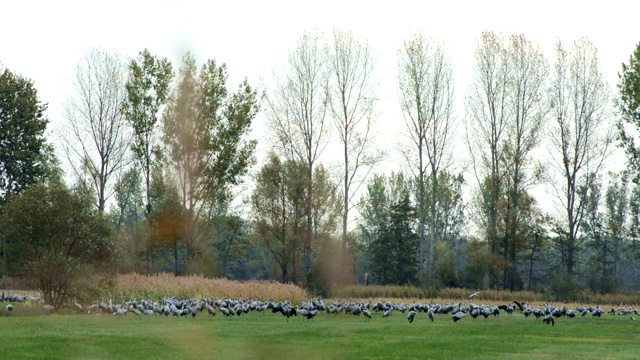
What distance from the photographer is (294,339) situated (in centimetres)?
2248

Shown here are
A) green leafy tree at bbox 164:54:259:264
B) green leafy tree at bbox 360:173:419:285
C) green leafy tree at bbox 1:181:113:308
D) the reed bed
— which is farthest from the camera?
green leafy tree at bbox 360:173:419:285

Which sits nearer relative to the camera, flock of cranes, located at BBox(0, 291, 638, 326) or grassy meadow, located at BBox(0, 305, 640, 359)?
grassy meadow, located at BBox(0, 305, 640, 359)

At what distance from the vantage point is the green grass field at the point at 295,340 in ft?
60.9

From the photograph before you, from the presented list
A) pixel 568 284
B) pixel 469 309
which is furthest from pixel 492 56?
pixel 469 309

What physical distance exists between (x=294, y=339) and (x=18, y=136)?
44.2m

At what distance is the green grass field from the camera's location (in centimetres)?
1856

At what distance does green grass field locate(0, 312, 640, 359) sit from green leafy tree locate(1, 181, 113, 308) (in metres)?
2.31

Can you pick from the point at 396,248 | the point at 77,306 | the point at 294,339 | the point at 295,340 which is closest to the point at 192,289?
the point at 77,306

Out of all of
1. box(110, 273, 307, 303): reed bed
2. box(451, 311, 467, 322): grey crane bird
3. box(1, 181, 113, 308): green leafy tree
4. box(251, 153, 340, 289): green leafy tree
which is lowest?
box(451, 311, 467, 322): grey crane bird

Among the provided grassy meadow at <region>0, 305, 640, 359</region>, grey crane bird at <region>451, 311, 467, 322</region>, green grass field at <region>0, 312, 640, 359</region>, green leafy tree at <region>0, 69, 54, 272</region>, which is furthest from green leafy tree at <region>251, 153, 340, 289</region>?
green grass field at <region>0, 312, 640, 359</region>

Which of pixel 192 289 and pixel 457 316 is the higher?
pixel 192 289

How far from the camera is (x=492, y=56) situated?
61688 millimetres

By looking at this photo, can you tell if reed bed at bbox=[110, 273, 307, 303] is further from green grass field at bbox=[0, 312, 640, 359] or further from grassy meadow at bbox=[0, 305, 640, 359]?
green grass field at bbox=[0, 312, 640, 359]

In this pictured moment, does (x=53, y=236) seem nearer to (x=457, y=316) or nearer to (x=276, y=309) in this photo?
(x=276, y=309)
